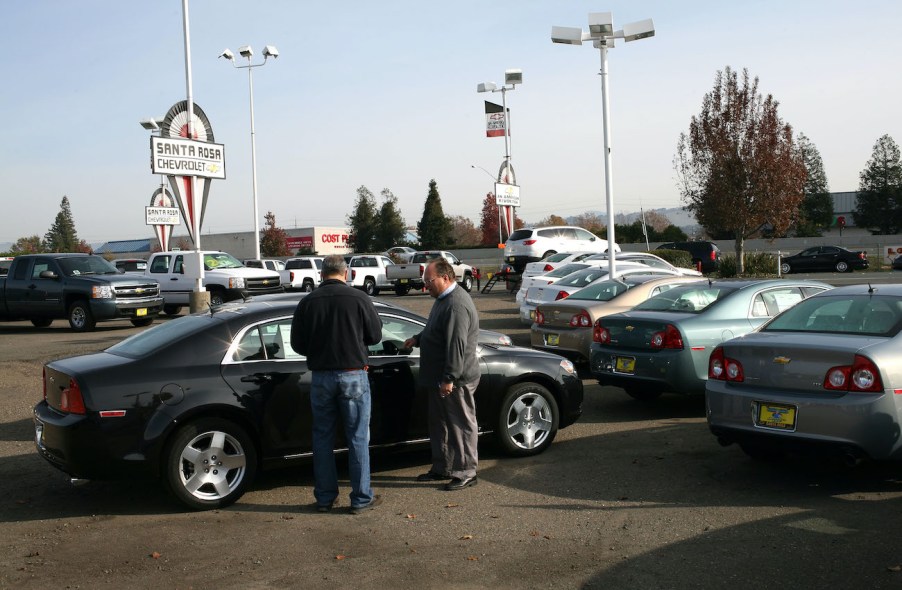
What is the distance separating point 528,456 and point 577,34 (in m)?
13.1

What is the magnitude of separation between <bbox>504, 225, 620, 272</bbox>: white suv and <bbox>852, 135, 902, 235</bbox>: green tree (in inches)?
2509

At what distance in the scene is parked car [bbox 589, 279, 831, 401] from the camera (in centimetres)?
911

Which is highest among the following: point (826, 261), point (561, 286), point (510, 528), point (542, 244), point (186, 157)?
point (186, 157)

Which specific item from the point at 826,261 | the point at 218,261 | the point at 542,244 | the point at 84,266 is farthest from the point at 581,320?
the point at 826,261

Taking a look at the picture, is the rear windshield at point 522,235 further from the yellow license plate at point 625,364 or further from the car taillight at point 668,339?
the car taillight at point 668,339

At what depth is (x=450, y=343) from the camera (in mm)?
6695

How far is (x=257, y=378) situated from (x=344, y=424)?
768 mm

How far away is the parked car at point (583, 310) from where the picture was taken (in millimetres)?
12055

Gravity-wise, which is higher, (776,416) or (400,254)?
(400,254)

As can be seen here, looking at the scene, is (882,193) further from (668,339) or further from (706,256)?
(668,339)

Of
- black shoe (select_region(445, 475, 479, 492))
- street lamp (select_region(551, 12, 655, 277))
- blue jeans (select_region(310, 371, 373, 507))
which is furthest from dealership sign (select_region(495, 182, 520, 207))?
blue jeans (select_region(310, 371, 373, 507))

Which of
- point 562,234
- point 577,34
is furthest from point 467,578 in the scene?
point 562,234

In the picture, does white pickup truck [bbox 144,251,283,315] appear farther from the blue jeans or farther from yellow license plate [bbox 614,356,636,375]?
the blue jeans

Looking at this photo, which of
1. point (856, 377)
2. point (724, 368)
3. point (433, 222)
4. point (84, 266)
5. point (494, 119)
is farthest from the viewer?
point (433, 222)
